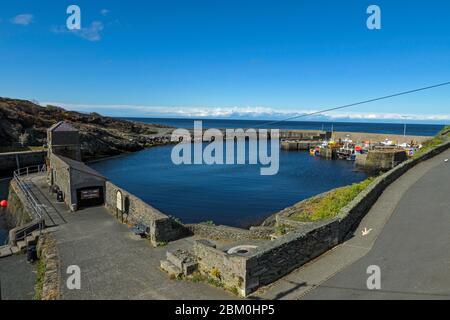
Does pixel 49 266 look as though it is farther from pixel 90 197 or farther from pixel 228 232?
pixel 90 197

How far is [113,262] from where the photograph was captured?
13398mm

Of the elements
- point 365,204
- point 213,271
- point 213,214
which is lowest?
point 213,214

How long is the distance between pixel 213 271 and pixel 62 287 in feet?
18.0

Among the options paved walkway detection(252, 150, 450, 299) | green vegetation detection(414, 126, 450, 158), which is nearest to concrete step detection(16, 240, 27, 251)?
paved walkway detection(252, 150, 450, 299)

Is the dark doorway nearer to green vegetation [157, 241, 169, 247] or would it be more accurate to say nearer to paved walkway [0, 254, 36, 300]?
paved walkway [0, 254, 36, 300]

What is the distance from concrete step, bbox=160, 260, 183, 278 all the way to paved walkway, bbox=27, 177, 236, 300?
0.71 feet

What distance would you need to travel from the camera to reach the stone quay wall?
9.52m

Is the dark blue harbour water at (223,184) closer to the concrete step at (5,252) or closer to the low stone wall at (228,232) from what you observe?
the low stone wall at (228,232)

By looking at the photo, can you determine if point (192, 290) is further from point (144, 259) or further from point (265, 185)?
point (265, 185)

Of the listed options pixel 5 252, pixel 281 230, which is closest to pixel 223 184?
pixel 281 230

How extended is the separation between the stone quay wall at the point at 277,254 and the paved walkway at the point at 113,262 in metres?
0.78

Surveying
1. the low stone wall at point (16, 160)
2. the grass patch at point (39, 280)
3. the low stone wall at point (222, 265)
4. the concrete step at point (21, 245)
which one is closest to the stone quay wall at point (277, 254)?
the low stone wall at point (222, 265)

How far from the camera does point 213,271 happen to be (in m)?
10.7
